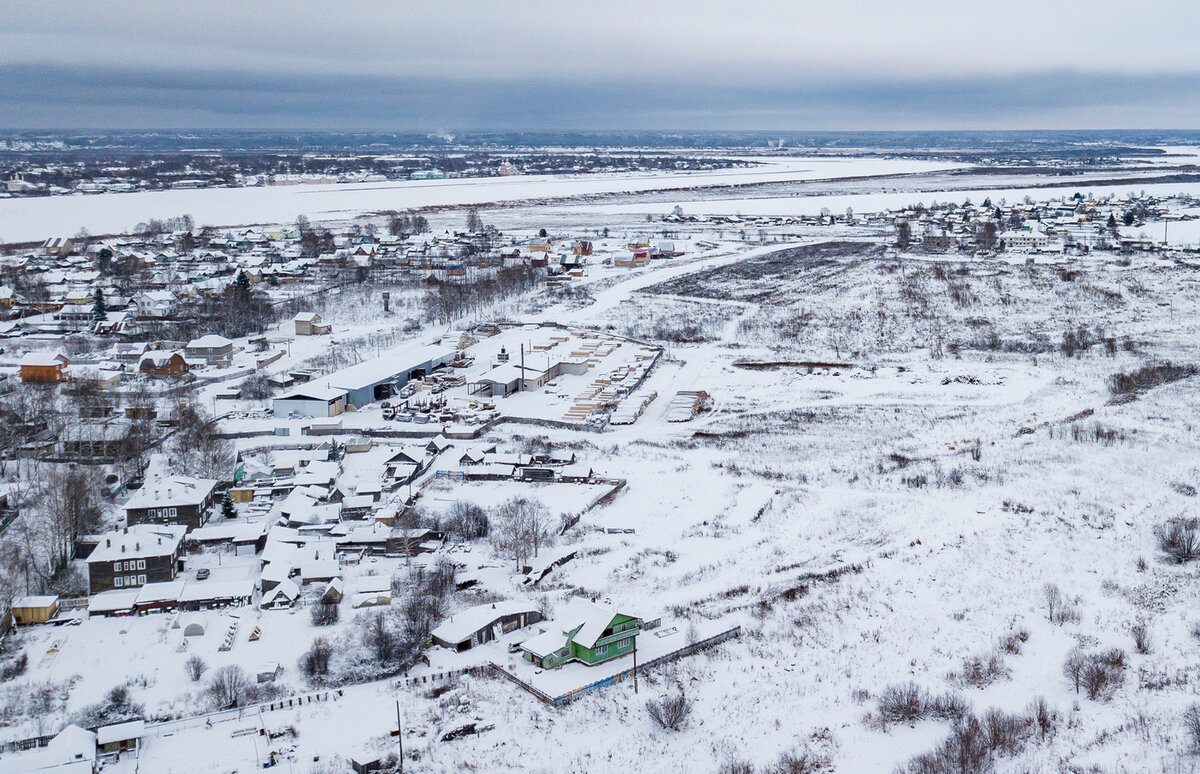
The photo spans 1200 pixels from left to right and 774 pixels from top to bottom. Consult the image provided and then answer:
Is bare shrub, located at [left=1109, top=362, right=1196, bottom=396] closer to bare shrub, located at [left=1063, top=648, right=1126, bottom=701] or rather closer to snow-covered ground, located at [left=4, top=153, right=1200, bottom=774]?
snow-covered ground, located at [left=4, top=153, right=1200, bottom=774]

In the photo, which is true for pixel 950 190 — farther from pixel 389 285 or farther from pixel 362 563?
pixel 362 563

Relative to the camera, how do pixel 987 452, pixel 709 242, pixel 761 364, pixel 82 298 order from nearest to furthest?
pixel 987 452, pixel 761 364, pixel 82 298, pixel 709 242

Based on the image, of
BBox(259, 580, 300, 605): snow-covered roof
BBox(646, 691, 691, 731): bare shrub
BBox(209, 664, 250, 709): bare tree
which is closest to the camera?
BBox(646, 691, 691, 731): bare shrub

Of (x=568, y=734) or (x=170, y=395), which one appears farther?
(x=170, y=395)

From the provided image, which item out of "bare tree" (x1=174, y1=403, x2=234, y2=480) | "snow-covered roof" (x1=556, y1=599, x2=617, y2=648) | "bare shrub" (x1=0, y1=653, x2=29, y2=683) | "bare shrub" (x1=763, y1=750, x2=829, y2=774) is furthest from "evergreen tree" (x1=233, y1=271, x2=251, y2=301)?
"bare shrub" (x1=763, y1=750, x2=829, y2=774)

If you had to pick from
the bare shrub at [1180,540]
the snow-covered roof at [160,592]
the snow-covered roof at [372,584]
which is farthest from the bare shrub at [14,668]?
the bare shrub at [1180,540]

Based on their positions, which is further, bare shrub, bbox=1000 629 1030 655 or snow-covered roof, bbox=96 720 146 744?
bare shrub, bbox=1000 629 1030 655

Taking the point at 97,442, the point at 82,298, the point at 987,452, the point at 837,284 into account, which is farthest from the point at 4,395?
the point at 837,284
